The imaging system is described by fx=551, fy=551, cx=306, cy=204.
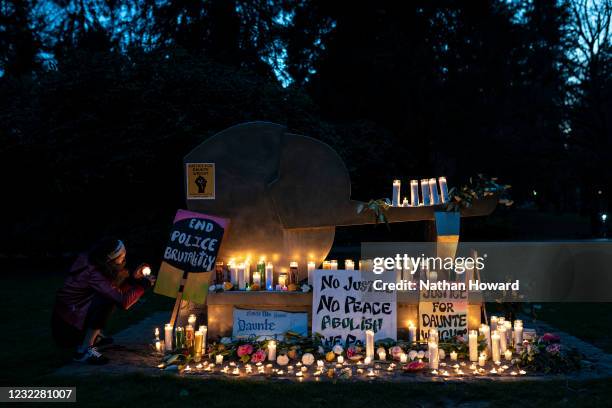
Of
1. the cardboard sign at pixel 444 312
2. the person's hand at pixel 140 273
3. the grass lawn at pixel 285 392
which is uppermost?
the person's hand at pixel 140 273

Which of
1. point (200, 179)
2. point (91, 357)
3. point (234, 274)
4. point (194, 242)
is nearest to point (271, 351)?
point (234, 274)

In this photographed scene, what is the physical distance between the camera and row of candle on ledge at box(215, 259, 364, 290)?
7.21 meters

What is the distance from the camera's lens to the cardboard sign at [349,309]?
6.89 metres

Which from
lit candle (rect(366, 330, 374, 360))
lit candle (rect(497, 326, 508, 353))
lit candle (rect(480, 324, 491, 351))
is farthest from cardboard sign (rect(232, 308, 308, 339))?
lit candle (rect(497, 326, 508, 353))

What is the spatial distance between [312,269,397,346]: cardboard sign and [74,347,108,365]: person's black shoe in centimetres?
255

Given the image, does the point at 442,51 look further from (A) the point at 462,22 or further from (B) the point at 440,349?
(B) the point at 440,349

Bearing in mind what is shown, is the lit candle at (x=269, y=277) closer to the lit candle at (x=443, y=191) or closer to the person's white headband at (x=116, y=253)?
the person's white headband at (x=116, y=253)

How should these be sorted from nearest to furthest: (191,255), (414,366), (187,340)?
(414,366) < (187,340) < (191,255)

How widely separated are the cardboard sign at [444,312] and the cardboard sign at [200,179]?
3.18 meters

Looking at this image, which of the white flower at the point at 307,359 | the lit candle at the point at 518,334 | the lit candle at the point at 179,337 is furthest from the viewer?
the lit candle at the point at 179,337

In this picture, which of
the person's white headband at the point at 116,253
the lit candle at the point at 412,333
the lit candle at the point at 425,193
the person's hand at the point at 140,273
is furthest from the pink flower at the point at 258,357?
the lit candle at the point at 425,193

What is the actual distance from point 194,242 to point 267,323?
4.60 feet

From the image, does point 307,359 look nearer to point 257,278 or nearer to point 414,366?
point 414,366

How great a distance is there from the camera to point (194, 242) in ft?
23.4
